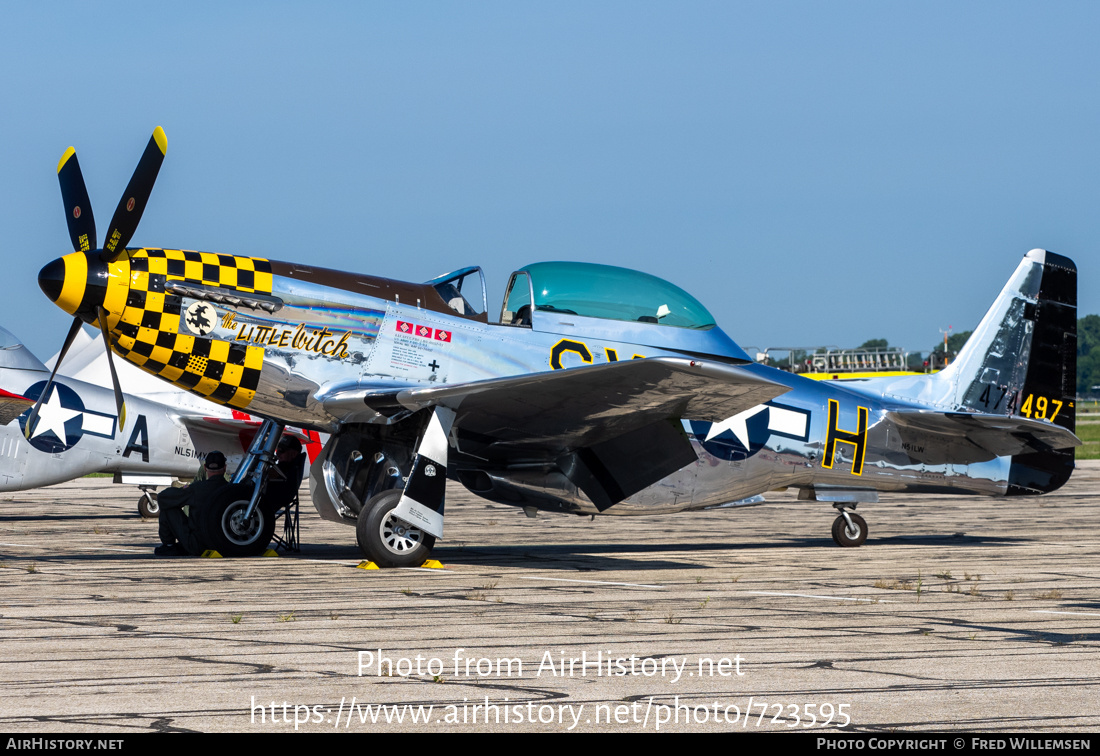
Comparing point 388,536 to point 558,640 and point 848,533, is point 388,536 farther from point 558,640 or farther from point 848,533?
point 848,533

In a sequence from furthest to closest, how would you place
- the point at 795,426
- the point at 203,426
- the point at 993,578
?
1. the point at 203,426
2. the point at 795,426
3. the point at 993,578

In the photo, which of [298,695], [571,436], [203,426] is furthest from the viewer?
[203,426]

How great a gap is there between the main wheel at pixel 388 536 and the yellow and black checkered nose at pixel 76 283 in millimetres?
2971

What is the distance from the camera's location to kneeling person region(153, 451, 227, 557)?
11.8 meters

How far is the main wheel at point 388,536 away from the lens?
1036 cm

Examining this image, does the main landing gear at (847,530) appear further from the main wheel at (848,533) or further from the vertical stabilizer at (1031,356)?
the vertical stabilizer at (1031,356)

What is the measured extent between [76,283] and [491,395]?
3.71m

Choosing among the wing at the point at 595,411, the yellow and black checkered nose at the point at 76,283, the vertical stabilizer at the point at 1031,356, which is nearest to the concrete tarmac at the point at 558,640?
the wing at the point at 595,411

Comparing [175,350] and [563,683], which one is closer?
[563,683]

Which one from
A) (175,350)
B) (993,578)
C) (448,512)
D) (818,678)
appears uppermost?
(175,350)

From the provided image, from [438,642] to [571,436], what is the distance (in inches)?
198
